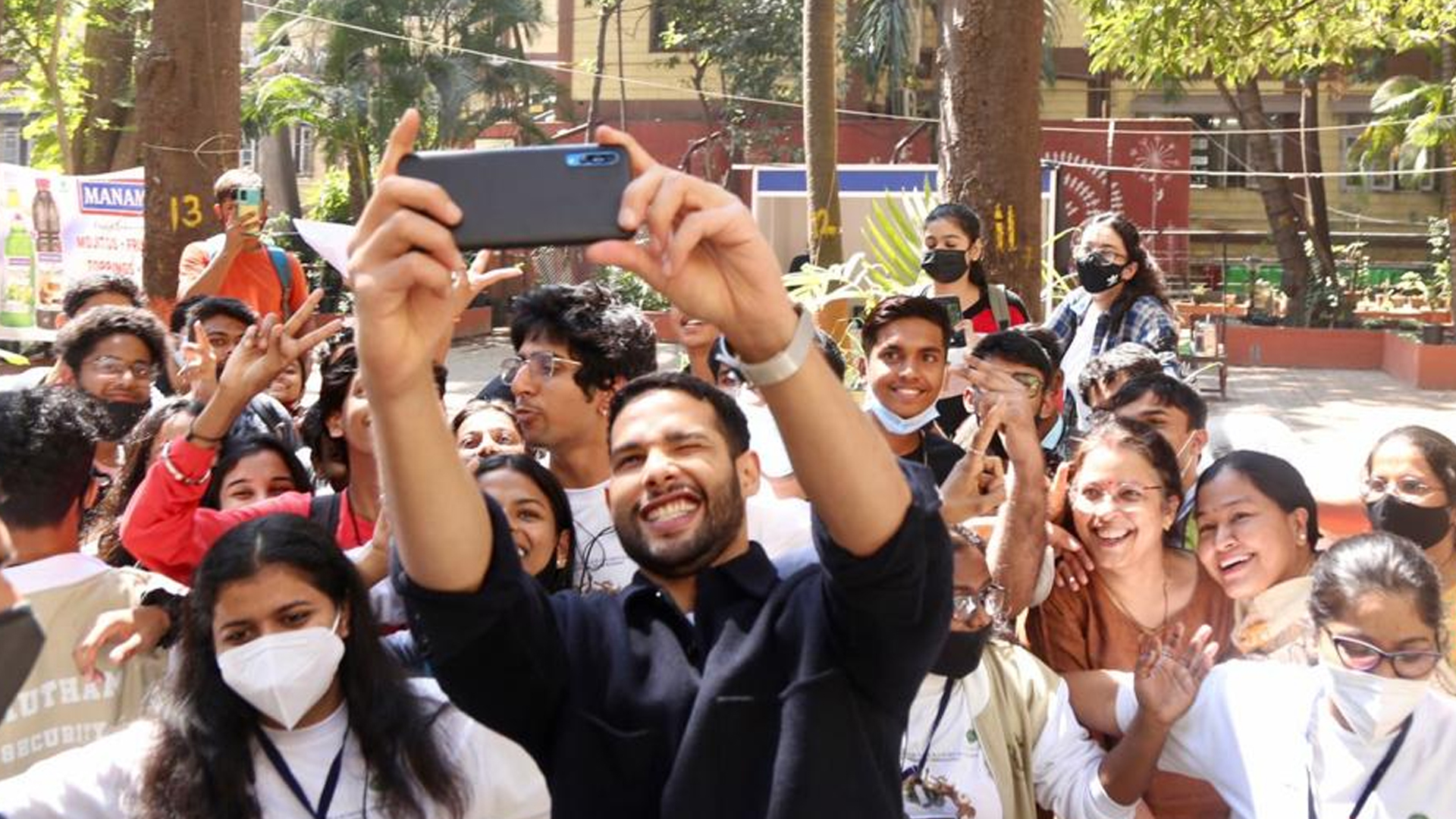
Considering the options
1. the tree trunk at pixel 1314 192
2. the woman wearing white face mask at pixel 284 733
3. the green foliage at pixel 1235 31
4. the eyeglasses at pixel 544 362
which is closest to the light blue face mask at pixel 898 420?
the eyeglasses at pixel 544 362

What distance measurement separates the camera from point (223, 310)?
5930 millimetres

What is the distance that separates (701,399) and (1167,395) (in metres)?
2.59

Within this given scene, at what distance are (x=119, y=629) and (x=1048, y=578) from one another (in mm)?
2115

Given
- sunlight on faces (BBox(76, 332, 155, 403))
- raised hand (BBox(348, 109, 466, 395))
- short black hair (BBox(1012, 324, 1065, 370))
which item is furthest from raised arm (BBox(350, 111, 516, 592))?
short black hair (BBox(1012, 324, 1065, 370))

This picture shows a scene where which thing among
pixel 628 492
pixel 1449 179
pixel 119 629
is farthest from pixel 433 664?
pixel 1449 179

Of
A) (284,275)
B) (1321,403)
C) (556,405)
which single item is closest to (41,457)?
(556,405)

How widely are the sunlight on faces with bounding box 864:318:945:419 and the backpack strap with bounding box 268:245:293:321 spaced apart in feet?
11.1

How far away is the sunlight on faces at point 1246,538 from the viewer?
401 centimetres

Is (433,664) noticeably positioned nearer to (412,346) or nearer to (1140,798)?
(412,346)

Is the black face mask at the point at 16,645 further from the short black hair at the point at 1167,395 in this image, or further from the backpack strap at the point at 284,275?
the backpack strap at the point at 284,275

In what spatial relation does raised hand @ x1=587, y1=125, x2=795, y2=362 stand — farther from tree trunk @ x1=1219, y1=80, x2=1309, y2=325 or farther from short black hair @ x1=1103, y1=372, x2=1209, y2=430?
tree trunk @ x1=1219, y1=80, x2=1309, y2=325

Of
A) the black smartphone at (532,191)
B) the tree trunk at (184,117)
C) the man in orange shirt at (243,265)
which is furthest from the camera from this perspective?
the tree trunk at (184,117)

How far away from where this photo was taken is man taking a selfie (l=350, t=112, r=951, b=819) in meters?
2.25

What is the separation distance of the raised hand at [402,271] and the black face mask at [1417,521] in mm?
2923
